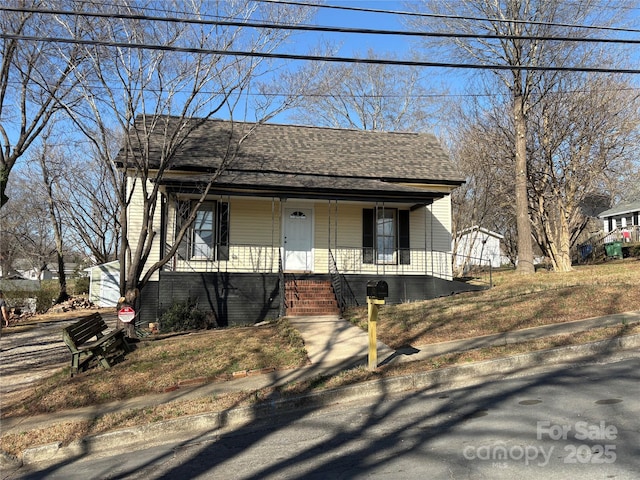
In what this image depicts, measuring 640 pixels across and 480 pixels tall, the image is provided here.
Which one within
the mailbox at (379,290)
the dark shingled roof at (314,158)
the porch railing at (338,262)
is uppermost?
the dark shingled roof at (314,158)

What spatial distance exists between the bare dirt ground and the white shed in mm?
5888

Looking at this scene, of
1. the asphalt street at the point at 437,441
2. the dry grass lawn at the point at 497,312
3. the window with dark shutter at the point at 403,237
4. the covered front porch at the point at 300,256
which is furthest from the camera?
the window with dark shutter at the point at 403,237

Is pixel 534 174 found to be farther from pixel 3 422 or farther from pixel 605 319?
pixel 3 422

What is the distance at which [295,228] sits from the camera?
1616cm

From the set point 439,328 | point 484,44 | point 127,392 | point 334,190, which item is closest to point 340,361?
point 439,328

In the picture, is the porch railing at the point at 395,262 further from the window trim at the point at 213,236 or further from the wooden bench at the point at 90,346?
the wooden bench at the point at 90,346

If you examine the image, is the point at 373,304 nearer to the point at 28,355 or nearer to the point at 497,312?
the point at 497,312

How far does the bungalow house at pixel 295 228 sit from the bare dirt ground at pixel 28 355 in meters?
2.84

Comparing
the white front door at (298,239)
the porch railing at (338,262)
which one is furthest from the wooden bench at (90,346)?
the white front door at (298,239)

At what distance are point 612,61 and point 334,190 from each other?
1241 cm

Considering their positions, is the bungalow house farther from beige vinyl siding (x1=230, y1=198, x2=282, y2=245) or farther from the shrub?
the shrub

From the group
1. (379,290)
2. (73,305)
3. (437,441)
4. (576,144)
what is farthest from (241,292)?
(576,144)

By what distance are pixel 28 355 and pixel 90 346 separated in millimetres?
3654

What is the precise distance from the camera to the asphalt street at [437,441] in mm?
3920
